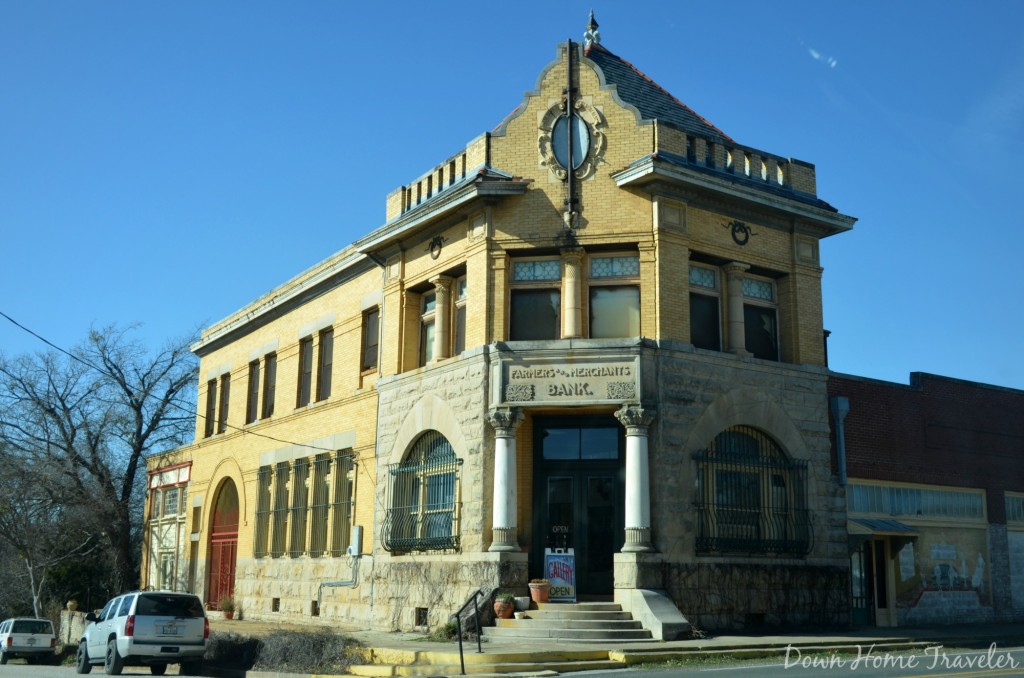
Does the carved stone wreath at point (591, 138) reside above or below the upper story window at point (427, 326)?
above

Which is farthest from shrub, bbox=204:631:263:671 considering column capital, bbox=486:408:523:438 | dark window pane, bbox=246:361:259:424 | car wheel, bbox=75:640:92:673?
dark window pane, bbox=246:361:259:424

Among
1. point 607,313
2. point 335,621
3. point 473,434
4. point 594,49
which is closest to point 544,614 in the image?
point 473,434

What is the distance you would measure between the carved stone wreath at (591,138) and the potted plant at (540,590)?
26.8 ft

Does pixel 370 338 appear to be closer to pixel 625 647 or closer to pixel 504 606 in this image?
pixel 504 606

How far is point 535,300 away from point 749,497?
5968mm

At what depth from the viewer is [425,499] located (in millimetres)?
22828

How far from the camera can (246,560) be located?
104ft

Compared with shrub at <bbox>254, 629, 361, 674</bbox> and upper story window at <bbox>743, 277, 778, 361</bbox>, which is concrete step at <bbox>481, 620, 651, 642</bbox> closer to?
shrub at <bbox>254, 629, 361, 674</bbox>

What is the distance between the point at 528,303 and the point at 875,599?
1123 cm

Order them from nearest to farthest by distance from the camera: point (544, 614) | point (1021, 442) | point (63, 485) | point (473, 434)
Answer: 1. point (544, 614)
2. point (473, 434)
3. point (1021, 442)
4. point (63, 485)

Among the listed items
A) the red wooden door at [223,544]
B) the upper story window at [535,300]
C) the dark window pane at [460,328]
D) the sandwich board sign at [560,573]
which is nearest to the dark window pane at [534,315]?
the upper story window at [535,300]

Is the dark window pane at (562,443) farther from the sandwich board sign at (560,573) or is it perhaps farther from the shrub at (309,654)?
the shrub at (309,654)

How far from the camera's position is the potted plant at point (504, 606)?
767 inches

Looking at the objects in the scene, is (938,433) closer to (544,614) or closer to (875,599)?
(875,599)
